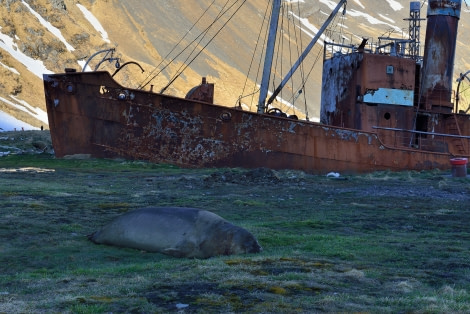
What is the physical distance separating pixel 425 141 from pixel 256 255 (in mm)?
22293

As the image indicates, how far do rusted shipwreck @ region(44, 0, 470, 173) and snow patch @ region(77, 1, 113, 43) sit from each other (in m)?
69.1

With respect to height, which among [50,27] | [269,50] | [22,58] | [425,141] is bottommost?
[425,141]

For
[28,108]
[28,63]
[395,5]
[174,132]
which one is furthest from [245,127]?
[395,5]

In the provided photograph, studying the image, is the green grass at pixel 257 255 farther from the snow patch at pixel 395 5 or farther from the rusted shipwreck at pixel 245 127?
the snow patch at pixel 395 5

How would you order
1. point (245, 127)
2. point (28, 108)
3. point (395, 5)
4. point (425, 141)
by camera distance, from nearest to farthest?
point (245, 127) → point (425, 141) → point (28, 108) → point (395, 5)

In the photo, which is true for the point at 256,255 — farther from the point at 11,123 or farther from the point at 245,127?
the point at 11,123

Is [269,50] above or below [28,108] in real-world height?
above

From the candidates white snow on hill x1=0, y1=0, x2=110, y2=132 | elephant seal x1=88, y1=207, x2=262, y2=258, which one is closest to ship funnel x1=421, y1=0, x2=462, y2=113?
elephant seal x1=88, y1=207, x2=262, y2=258

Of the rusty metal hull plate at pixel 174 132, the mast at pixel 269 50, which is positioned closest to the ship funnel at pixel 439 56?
the rusty metal hull plate at pixel 174 132

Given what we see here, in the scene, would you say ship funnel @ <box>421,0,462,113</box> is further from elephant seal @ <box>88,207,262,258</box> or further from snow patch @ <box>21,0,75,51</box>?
snow patch @ <box>21,0,75,51</box>

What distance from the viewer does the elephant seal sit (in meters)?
9.95

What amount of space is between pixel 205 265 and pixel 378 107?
71.2 ft

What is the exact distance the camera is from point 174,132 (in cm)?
2748

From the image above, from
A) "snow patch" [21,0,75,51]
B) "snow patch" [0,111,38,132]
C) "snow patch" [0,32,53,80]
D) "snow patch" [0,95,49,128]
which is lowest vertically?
"snow patch" [0,111,38,132]
